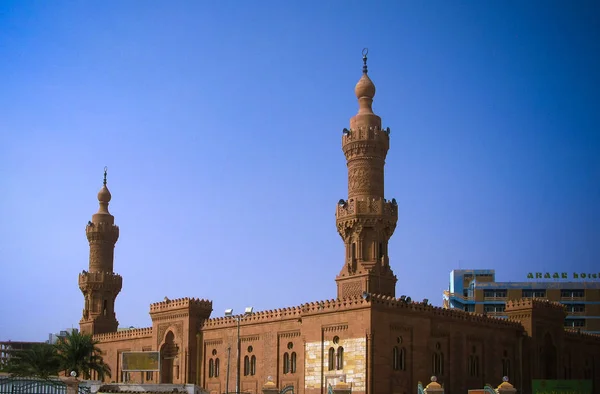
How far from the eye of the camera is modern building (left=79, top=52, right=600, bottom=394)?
46.7 metres

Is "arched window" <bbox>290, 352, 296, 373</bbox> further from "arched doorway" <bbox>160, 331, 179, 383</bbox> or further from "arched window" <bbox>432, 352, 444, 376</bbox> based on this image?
"arched doorway" <bbox>160, 331, 179, 383</bbox>

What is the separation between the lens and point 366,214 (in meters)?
52.6

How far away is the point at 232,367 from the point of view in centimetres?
5597

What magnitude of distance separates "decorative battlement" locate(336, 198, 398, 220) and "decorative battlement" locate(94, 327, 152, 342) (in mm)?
20923

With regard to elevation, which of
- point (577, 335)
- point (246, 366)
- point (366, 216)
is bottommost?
point (246, 366)

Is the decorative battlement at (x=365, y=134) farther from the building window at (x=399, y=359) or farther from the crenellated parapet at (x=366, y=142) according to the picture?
the building window at (x=399, y=359)

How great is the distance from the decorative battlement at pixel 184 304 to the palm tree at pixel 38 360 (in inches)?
329

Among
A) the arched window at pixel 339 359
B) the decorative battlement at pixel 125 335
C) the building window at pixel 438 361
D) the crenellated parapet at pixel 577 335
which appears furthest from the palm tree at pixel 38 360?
the crenellated parapet at pixel 577 335

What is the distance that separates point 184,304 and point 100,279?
54.8 ft

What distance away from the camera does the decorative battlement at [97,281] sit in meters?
74.0

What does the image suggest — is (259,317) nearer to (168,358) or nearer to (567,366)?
(168,358)

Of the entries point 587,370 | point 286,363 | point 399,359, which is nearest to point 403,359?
point 399,359

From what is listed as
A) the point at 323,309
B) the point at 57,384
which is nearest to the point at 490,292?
the point at 323,309

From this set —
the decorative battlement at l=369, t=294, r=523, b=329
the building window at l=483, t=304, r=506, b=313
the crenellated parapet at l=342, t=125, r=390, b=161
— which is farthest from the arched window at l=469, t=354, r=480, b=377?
the building window at l=483, t=304, r=506, b=313
